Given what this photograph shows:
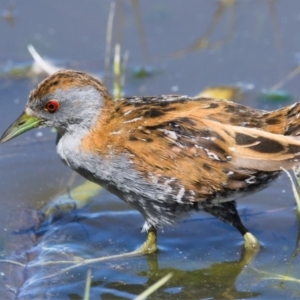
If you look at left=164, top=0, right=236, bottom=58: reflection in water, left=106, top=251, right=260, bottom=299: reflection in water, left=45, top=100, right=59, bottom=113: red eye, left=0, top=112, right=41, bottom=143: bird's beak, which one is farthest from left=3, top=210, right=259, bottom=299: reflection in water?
left=164, top=0, right=236, bottom=58: reflection in water

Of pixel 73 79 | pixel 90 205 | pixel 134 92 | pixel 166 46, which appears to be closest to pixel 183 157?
pixel 73 79

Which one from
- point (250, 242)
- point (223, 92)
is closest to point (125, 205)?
point (250, 242)

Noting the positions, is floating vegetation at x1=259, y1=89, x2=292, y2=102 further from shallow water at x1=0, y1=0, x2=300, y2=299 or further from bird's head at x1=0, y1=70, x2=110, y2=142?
bird's head at x1=0, y1=70, x2=110, y2=142

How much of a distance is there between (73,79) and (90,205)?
1169mm

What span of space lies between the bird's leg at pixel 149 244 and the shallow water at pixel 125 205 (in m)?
0.07

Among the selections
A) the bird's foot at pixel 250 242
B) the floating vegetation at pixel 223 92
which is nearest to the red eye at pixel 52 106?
the bird's foot at pixel 250 242

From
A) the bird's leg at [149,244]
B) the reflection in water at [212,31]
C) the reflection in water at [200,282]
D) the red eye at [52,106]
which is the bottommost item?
the reflection in water at [200,282]

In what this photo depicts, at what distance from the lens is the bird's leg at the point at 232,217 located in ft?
17.5

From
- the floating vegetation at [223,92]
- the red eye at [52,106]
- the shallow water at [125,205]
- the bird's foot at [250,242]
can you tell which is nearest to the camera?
the shallow water at [125,205]

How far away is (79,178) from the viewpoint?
627 cm

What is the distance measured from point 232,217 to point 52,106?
4.49 ft

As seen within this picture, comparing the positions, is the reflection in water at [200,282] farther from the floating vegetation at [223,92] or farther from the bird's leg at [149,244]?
the floating vegetation at [223,92]

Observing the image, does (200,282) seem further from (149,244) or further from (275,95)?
(275,95)

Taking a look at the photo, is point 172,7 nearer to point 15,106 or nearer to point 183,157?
point 15,106
